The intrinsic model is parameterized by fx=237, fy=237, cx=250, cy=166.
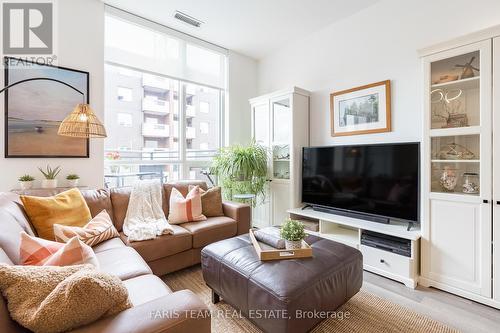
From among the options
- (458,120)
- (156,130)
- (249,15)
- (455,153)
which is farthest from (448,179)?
(156,130)

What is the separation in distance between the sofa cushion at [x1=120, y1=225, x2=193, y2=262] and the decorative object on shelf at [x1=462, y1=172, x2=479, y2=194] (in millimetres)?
2433

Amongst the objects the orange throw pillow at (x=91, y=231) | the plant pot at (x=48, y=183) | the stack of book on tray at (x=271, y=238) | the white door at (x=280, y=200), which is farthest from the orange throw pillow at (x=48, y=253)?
the white door at (x=280, y=200)

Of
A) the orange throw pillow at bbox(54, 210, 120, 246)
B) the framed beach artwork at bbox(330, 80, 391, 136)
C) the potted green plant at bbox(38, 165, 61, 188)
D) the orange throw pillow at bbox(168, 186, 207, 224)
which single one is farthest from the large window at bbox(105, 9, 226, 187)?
the framed beach artwork at bbox(330, 80, 391, 136)

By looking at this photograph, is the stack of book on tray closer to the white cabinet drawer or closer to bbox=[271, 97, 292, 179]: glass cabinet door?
the white cabinet drawer

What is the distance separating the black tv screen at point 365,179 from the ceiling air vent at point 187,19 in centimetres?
219

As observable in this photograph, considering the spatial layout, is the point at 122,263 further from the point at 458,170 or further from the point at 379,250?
the point at 458,170

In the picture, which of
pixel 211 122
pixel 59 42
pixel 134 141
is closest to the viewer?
pixel 59 42

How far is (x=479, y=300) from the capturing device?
5.94ft

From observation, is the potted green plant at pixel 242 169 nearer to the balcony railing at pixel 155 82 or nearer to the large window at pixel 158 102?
the large window at pixel 158 102

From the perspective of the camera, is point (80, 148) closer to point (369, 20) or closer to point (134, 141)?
point (134, 141)

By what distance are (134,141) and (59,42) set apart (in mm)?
1263

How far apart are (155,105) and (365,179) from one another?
287 centimetres

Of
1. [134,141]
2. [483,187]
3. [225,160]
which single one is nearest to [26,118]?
[134,141]

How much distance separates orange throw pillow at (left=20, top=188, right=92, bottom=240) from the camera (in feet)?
5.47
